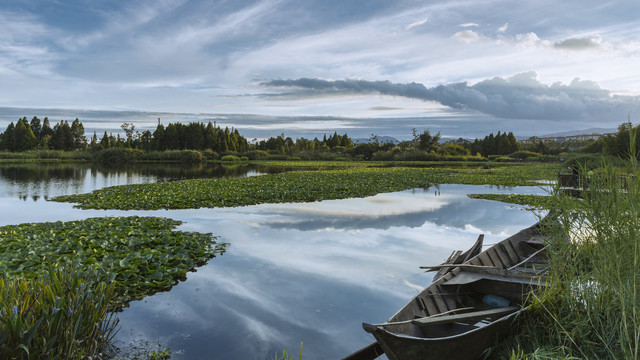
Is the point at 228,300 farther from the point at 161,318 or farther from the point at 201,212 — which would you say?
the point at 201,212

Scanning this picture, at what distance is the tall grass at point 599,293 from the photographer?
3.68 metres

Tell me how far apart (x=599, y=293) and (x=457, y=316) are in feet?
4.76

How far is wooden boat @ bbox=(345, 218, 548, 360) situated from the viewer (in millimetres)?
3471

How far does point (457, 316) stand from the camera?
420cm

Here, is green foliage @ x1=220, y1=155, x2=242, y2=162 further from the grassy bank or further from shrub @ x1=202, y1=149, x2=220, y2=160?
the grassy bank

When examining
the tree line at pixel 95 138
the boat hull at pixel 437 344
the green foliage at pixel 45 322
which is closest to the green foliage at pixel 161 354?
the green foliage at pixel 45 322

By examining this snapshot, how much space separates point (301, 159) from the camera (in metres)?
65.9

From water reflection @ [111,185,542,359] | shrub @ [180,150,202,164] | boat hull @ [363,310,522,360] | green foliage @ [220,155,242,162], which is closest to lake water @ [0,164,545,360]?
water reflection @ [111,185,542,359]

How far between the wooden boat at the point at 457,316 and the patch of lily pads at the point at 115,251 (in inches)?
159

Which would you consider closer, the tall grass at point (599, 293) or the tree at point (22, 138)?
the tall grass at point (599, 293)

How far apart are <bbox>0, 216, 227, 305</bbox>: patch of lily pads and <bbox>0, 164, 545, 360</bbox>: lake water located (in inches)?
15.8

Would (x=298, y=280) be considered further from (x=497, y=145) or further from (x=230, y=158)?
(x=497, y=145)

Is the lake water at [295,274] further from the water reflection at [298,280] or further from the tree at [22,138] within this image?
the tree at [22,138]

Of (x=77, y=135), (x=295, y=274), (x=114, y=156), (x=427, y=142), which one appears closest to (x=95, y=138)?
(x=77, y=135)
